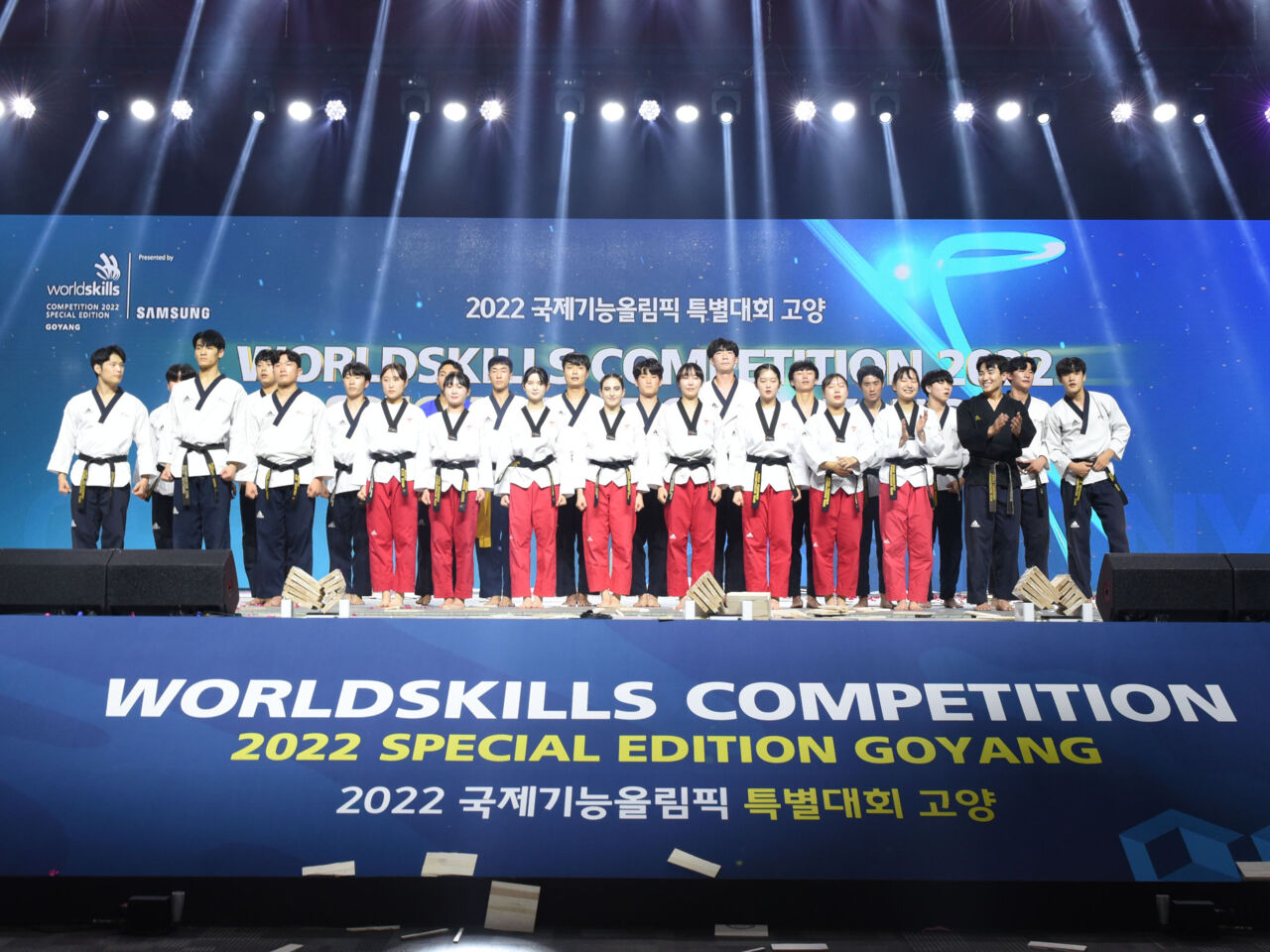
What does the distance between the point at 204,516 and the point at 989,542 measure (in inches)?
172

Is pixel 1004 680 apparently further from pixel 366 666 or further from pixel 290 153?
pixel 290 153

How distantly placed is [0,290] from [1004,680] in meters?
7.89

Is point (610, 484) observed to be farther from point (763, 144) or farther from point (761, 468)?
point (763, 144)

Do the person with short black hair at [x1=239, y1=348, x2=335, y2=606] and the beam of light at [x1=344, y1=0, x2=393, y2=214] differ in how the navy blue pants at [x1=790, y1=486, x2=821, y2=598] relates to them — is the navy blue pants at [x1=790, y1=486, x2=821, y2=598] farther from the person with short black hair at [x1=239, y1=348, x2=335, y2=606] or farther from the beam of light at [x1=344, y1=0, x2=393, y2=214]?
the beam of light at [x1=344, y1=0, x2=393, y2=214]

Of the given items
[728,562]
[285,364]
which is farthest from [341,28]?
[728,562]

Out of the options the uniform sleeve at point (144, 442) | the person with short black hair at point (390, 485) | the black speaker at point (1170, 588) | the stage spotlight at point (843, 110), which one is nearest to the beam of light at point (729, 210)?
the stage spotlight at point (843, 110)

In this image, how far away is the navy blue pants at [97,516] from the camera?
19.3ft

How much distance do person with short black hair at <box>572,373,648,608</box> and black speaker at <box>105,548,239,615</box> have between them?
3.02 m

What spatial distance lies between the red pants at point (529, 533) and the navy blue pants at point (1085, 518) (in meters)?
2.99

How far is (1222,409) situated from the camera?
25.3 feet

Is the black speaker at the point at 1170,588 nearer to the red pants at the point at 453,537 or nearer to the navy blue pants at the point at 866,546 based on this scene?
the navy blue pants at the point at 866,546

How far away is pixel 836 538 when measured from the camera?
19.6 feet

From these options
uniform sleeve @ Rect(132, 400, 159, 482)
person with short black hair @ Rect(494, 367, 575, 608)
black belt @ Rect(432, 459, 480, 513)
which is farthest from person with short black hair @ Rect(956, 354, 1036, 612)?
uniform sleeve @ Rect(132, 400, 159, 482)

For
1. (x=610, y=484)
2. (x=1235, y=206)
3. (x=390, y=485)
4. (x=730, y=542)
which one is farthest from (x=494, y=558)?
(x=1235, y=206)
